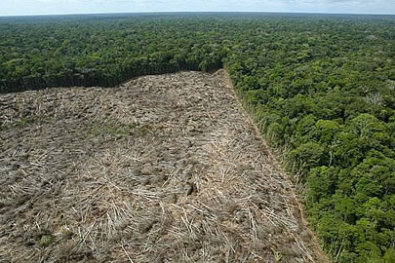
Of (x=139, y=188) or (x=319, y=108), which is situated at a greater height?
(x=319, y=108)

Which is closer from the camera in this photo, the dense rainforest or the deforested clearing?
the dense rainforest

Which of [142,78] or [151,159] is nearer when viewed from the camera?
[151,159]

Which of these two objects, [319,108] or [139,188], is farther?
[319,108]

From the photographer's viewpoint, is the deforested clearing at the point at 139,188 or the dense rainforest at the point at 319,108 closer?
the dense rainforest at the point at 319,108

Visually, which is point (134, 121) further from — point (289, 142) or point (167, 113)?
point (289, 142)

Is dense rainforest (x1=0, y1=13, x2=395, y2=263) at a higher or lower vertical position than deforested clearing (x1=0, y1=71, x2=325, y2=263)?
higher

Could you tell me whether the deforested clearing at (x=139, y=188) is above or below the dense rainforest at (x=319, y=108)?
below

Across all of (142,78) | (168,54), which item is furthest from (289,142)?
(168,54)

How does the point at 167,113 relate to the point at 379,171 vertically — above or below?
below
